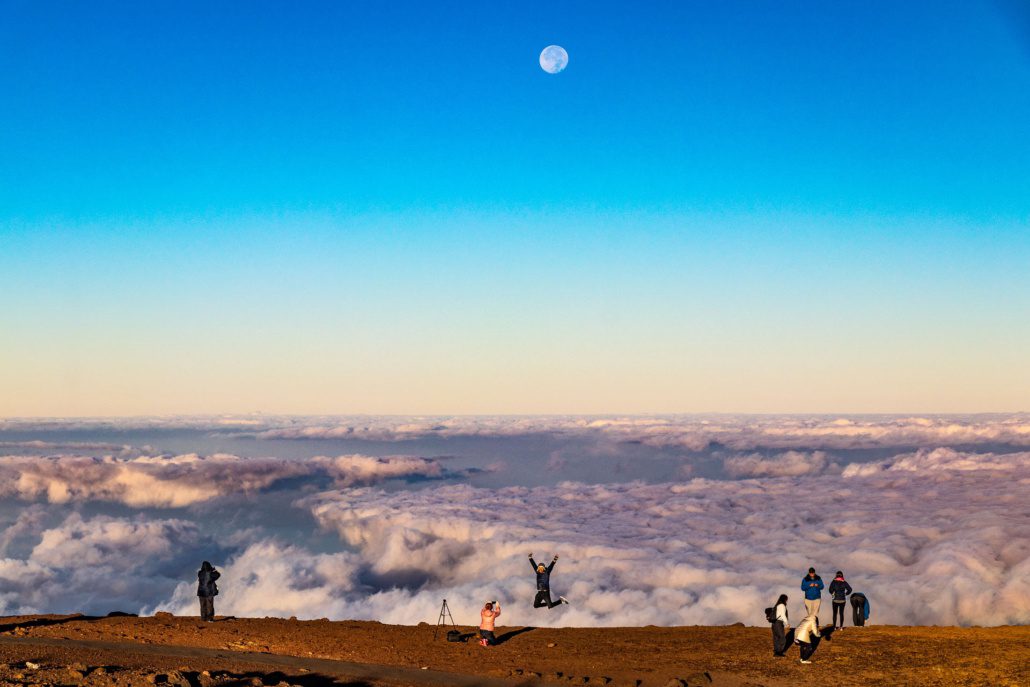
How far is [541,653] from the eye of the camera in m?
25.2

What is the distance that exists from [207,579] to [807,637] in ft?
63.1

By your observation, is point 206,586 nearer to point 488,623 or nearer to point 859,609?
point 488,623

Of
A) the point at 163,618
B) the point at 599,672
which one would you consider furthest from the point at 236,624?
the point at 599,672

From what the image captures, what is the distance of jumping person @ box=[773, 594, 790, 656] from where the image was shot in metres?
23.8

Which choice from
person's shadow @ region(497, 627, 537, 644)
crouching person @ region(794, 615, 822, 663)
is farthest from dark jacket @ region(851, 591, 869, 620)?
person's shadow @ region(497, 627, 537, 644)

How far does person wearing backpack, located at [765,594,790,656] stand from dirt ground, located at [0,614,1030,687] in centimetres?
Answer: 43

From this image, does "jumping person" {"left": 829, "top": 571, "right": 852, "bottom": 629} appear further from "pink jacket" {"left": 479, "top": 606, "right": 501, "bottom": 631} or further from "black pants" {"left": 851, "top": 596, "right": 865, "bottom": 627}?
"pink jacket" {"left": 479, "top": 606, "right": 501, "bottom": 631}

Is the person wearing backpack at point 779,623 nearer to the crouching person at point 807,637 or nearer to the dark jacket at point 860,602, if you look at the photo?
the crouching person at point 807,637

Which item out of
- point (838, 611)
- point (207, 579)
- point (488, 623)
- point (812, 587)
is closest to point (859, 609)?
point (838, 611)

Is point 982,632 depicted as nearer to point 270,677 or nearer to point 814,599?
point 814,599

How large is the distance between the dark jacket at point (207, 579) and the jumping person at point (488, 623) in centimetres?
918

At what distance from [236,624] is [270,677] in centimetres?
974

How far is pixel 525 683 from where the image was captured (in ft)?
69.5

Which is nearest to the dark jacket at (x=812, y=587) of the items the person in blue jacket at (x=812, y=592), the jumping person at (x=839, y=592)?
the person in blue jacket at (x=812, y=592)
